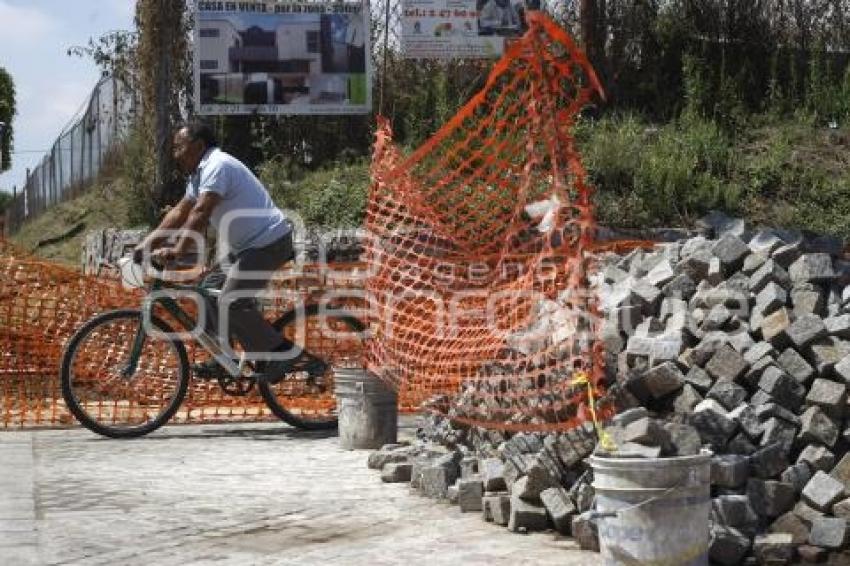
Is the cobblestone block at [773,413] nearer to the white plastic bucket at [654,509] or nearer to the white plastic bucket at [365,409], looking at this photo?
the white plastic bucket at [654,509]

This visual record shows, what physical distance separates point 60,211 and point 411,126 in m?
7.92

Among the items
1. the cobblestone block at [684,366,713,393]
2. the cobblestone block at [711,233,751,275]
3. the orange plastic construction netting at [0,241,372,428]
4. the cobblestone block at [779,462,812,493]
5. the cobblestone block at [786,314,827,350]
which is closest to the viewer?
the cobblestone block at [779,462,812,493]

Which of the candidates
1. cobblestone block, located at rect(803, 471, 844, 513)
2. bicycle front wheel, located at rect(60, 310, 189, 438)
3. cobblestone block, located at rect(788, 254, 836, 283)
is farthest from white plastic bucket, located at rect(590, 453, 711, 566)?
bicycle front wheel, located at rect(60, 310, 189, 438)

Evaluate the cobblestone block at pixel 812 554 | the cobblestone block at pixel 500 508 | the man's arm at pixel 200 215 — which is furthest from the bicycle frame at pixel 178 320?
the cobblestone block at pixel 812 554

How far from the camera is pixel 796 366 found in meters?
5.69

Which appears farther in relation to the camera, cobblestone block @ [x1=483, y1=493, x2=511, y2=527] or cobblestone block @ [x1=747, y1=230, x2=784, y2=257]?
cobblestone block @ [x1=747, y1=230, x2=784, y2=257]

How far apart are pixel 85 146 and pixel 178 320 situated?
44.3ft

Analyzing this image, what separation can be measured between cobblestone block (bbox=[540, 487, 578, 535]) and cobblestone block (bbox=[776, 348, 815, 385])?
1091 mm

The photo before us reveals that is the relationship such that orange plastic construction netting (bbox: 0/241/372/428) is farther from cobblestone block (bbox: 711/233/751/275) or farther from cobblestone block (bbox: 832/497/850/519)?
cobblestone block (bbox: 832/497/850/519)

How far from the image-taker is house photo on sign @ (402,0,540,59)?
1512 centimetres

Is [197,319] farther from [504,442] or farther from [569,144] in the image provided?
[569,144]

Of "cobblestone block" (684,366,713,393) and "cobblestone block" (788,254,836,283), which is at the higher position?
"cobblestone block" (788,254,836,283)

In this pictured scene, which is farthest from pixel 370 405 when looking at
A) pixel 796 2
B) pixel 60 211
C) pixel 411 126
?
pixel 60 211

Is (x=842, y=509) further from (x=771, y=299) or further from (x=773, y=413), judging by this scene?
(x=771, y=299)
